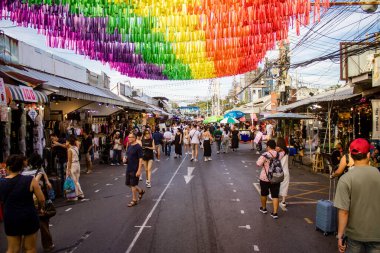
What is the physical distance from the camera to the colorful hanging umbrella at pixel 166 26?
21.1ft

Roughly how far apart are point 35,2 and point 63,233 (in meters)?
4.39

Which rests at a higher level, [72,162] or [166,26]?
[166,26]

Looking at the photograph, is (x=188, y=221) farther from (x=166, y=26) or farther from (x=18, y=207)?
(x=166, y=26)

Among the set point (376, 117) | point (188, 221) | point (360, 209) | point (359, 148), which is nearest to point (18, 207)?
point (188, 221)

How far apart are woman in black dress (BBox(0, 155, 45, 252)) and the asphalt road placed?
1.47m

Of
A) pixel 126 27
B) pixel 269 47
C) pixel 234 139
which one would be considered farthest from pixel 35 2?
pixel 234 139

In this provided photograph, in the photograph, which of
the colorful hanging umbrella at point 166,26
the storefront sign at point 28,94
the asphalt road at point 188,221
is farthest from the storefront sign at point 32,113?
the colorful hanging umbrella at point 166,26

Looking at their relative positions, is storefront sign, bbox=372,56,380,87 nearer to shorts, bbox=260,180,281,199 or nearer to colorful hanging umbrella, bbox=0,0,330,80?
colorful hanging umbrella, bbox=0,0,330,80

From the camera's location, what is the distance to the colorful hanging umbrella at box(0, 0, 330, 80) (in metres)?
6.44

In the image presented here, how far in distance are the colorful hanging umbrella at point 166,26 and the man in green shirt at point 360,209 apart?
3.53 meters

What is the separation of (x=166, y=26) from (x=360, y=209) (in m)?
5.03

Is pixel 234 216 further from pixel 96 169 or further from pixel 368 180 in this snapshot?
pixel 96 169

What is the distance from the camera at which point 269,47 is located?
847 centimetres

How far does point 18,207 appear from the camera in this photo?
4.67 metres
